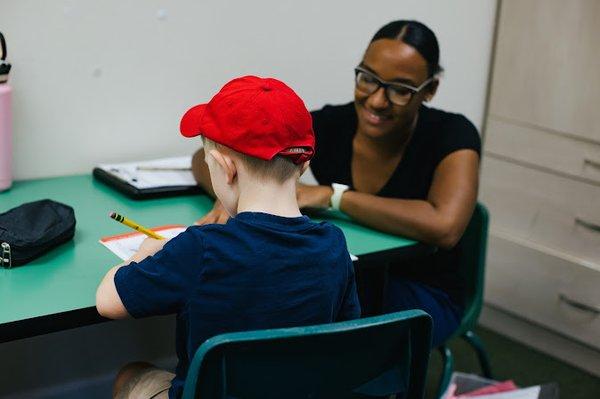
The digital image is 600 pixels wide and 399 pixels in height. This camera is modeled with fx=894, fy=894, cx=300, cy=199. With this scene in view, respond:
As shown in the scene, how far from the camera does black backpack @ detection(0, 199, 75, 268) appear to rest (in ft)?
5.56

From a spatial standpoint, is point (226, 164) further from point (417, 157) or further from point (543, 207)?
point (543, 207)

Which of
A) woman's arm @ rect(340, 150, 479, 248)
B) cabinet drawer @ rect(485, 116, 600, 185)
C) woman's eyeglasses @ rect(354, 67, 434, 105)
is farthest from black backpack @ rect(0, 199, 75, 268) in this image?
cabinet drawer @ rect(485, 116, 600, 185)

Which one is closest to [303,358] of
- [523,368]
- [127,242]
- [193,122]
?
[193,122]

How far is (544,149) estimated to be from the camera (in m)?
2.98

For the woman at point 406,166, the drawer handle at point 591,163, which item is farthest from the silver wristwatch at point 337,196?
the drawer handle at point 591,163

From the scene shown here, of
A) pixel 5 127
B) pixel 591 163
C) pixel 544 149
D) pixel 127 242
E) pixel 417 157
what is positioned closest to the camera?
pixel 127 242

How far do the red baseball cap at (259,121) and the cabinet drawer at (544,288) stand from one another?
174cm

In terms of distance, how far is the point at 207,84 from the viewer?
2553 mm

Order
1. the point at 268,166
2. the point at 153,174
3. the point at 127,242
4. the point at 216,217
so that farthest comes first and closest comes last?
the point at 153,174 < the point at 216,217 < the point at 127,242 < the point at 268,166

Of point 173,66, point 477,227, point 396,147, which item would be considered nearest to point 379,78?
point 396,147

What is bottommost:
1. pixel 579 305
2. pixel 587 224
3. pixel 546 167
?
pixel 579 305

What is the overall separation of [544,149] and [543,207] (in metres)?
0.20

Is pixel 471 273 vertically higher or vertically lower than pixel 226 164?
lower

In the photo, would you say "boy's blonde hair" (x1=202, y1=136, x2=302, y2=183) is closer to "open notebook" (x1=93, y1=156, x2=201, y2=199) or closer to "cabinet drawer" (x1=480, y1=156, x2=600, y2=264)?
"open notebook" (x1=93, y1=156, x2=201, y2=199)
